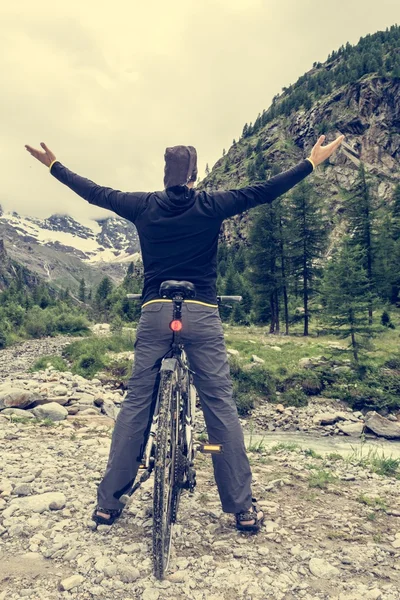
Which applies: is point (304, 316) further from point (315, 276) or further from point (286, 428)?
point (286, 428)

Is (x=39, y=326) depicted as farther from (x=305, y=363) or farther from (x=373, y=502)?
(x=373, y=502)

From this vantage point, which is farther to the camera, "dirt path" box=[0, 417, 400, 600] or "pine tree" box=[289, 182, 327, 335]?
"pine tree" box=[289, 182, 327, 335]

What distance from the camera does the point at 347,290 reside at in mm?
25188

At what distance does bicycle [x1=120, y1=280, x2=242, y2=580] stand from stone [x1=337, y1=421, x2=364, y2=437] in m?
12.5

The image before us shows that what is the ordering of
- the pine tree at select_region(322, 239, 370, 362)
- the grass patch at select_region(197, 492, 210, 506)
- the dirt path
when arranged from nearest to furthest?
the dirt path
the grass patch at select_region(197, 492, 210, 506)
the pine tree at select_region(322, 239, 370, 362)

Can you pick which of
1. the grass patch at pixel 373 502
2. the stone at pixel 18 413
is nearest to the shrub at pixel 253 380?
the stone at pixel 18 413

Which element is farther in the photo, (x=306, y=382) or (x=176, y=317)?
(x=306, y=382)

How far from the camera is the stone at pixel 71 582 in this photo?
9.26ft

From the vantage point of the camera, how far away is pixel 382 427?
46.8 ft

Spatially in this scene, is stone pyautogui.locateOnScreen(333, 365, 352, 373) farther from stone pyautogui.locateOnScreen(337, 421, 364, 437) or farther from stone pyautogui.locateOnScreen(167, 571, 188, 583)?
stone pyautogui.locateOnScreen(167, 571, 188, 583)

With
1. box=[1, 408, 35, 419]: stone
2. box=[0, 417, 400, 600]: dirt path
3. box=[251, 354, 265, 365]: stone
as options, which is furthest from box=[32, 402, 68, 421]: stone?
box=[251, 354, 265, 365]: stone

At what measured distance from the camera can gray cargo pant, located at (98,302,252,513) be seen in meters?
3.58

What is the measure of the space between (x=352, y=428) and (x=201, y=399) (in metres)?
12.9

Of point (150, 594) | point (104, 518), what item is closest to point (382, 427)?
point (104, 518)
